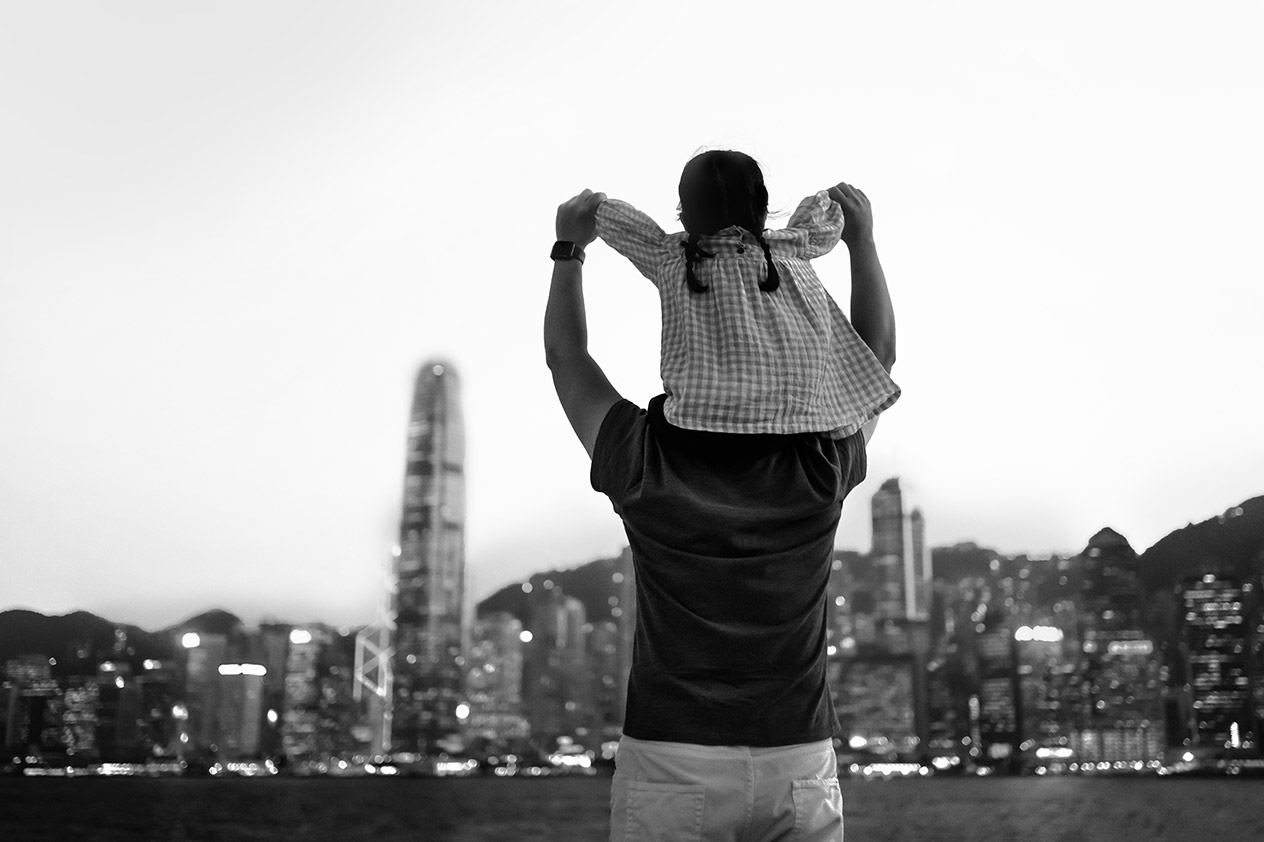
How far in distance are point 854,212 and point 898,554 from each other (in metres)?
17.1

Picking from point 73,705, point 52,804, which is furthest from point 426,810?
point 73,705

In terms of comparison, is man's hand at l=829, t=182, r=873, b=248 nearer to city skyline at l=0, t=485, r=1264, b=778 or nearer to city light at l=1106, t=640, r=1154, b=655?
city skyline at l=0, t=485, r=1264, b=778

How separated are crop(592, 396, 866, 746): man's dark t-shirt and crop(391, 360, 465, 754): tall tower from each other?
21793mm

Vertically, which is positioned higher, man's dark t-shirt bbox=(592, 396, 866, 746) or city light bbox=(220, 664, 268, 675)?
man's dark t-shirt bbox=(592, 396, 866, 746)

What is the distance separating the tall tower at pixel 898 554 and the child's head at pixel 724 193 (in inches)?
631

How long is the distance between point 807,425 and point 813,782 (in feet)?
0.69

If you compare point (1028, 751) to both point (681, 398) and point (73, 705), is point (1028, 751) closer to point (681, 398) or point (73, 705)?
point (73, 705)

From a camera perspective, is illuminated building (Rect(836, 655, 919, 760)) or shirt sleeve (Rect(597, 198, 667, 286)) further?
illuminated building (Rect(836, 655, 919, 760))

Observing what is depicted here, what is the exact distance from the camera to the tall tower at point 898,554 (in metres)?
17.4

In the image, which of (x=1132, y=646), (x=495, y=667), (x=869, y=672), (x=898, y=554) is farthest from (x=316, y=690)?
(x=1132, y=646)

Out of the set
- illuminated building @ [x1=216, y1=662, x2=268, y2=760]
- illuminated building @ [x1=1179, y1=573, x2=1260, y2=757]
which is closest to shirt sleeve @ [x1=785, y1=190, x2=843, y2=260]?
illuminated building @ [x1=1179, y1=573, x2=1260, y2=757]

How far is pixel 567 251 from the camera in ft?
2.92

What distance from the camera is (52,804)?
30312 mm

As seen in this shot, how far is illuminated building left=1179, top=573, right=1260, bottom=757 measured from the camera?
1762cm
